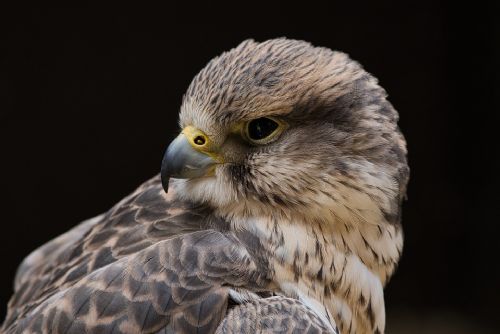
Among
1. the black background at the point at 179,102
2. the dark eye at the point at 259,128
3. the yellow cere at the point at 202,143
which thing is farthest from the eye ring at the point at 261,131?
the black background at the point at 179,102

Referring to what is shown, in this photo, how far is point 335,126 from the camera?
2.56 metres

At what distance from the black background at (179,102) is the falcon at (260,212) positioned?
314 cm

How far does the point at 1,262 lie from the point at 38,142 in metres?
0.98

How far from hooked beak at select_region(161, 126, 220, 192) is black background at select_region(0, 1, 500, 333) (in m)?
3.22

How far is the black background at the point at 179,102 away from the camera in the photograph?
560cm

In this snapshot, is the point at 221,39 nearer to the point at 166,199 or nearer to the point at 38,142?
the point at 38,142

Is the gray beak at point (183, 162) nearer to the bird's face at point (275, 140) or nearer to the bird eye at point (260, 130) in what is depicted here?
the bird's face at point (275, 140)

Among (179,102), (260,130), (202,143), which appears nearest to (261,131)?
(260,130)

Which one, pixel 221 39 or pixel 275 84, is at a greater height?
pixel 275 84

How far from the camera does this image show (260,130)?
8.20ft

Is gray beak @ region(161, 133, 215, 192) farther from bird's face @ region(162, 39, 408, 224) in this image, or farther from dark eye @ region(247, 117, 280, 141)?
dark eye @ region(247, 117, 280, 141)

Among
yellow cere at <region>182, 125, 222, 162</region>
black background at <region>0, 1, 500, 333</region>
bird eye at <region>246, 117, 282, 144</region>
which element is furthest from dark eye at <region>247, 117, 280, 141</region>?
black background at <region>0, 1, 500, 333</region>

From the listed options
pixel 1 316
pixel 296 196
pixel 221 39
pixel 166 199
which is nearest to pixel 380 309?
pixel 296 196

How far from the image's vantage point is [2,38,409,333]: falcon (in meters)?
2.34
